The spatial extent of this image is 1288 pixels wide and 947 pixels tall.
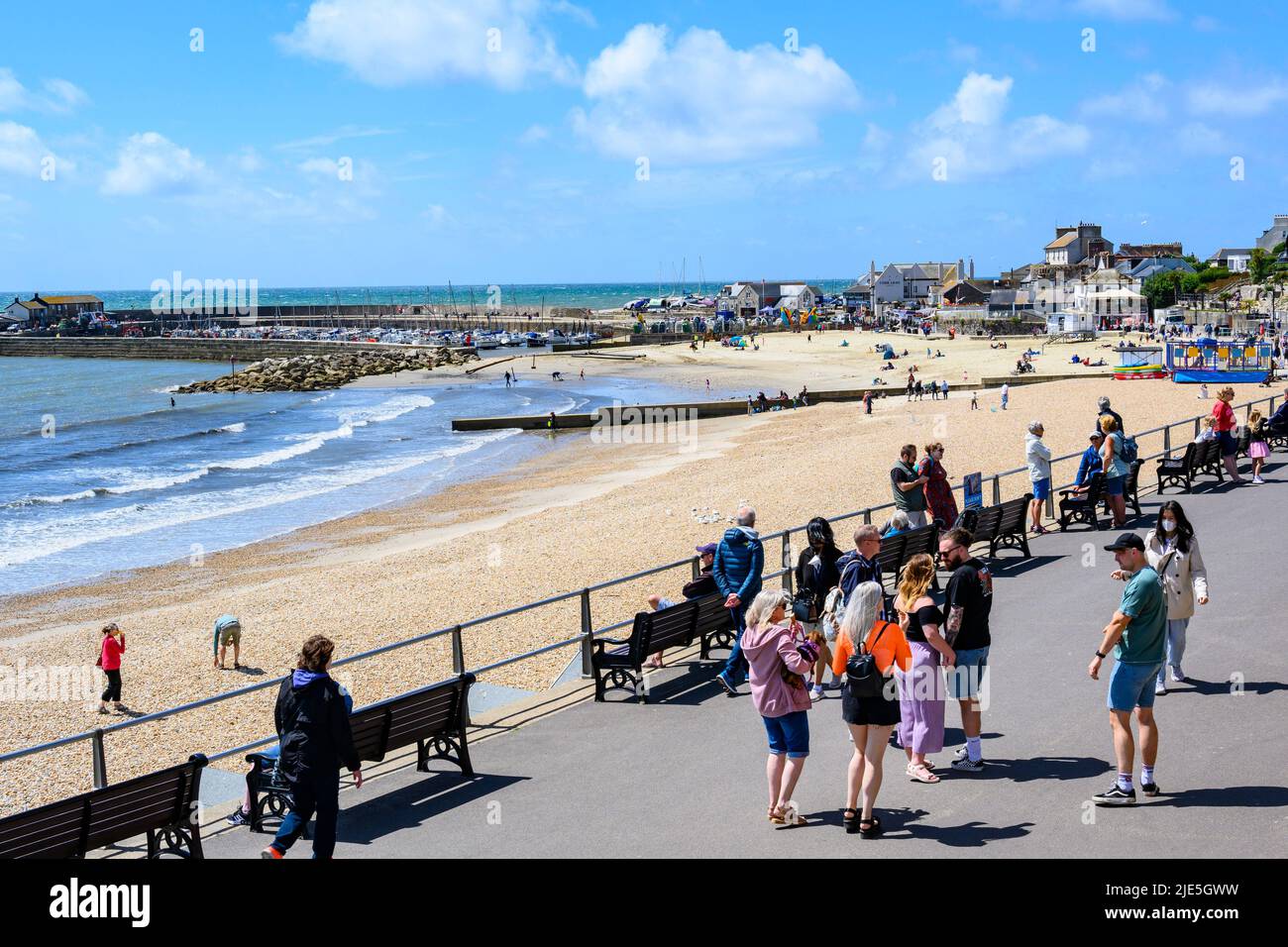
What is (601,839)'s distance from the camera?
673 cm

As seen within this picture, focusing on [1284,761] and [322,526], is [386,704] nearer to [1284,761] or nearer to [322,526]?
[1284,761]

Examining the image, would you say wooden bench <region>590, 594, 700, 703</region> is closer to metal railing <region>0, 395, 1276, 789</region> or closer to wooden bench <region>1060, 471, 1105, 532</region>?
metal railing <region>0, 395, 1276, 789</region>

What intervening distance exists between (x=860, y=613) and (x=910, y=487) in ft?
19.9

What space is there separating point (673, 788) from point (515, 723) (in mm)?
2020

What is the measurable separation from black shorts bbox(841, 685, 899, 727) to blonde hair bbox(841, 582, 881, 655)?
1.00 feet

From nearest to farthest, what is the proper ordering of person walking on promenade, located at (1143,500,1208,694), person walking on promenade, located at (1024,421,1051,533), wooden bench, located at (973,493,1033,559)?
1. person walking on promenade, located at (1143,500,1208,694)
2. wooden bench, located at (973,493,1033,559)
3. person walking on promenade, located at (1024,421,1051,533)

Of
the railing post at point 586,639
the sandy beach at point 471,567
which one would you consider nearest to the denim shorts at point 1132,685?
the railing post at point 586,639

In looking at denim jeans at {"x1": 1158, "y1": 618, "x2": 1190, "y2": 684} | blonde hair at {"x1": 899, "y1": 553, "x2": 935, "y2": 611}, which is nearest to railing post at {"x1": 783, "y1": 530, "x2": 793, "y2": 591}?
denim jeans at {"x1": 1158, "y1": 618, "x2": 1190, "y2": 684}

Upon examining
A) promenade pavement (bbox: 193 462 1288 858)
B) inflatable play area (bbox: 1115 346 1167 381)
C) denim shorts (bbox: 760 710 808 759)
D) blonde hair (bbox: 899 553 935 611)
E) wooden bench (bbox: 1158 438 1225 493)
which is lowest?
promenade pavement (bbox: 193 462 1288 858)

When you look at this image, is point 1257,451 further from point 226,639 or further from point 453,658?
point 226,639

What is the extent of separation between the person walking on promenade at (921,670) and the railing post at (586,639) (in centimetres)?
317

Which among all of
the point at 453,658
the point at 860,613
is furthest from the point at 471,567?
the point at 860,613

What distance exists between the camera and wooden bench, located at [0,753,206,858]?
629 cm

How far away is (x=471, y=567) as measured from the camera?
19734 mm
